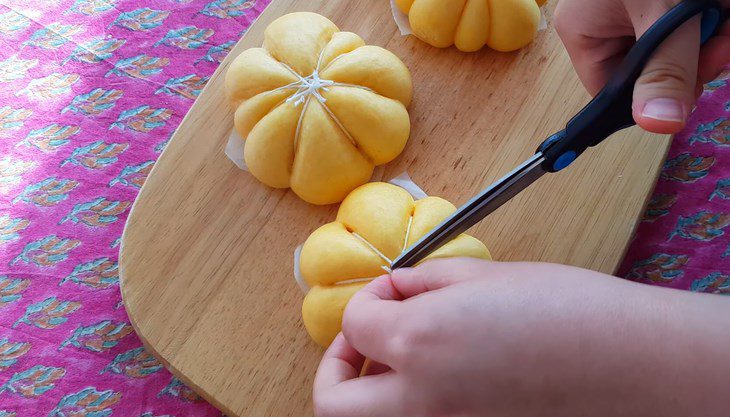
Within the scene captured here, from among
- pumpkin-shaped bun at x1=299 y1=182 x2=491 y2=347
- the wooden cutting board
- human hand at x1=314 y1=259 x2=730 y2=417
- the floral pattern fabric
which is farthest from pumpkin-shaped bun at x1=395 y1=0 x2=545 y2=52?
human hand at x1=314 y1=259 x2=730 y2=417

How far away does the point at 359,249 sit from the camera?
785 millimetres

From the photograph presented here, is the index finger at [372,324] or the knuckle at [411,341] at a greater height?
the knuckle at [411,341]

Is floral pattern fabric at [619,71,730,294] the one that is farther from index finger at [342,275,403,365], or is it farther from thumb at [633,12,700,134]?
index finger at [342,275,403,365]

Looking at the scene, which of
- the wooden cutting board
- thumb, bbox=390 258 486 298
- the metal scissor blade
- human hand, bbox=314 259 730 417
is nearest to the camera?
human hand, bbox=314 259 730 417

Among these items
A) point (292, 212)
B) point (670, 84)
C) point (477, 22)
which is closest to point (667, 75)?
point (670, 84)

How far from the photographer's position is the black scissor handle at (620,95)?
25.0 inches

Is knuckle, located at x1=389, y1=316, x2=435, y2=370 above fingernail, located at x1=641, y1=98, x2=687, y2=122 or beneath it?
above

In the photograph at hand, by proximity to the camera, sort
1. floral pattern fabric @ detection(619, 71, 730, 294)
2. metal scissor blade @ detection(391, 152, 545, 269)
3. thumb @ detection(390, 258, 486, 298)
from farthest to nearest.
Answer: floral pattern fabric @ detection(619, 71, 730, 294)
metal scissor blade @ detection(391, 152, 545, 269)
thumb @ detection(390, 258, 486, 298)

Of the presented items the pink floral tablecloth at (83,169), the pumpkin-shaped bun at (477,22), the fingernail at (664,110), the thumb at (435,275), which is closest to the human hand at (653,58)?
the fingernail at (664,110)

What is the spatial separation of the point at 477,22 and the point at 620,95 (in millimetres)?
311

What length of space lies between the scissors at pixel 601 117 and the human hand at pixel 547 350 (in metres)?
0.15

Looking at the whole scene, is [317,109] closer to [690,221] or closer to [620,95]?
[620,95]

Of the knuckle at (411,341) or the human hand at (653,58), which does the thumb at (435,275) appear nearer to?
the knuckle at (411,341)

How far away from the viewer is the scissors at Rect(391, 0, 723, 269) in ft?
2.09
